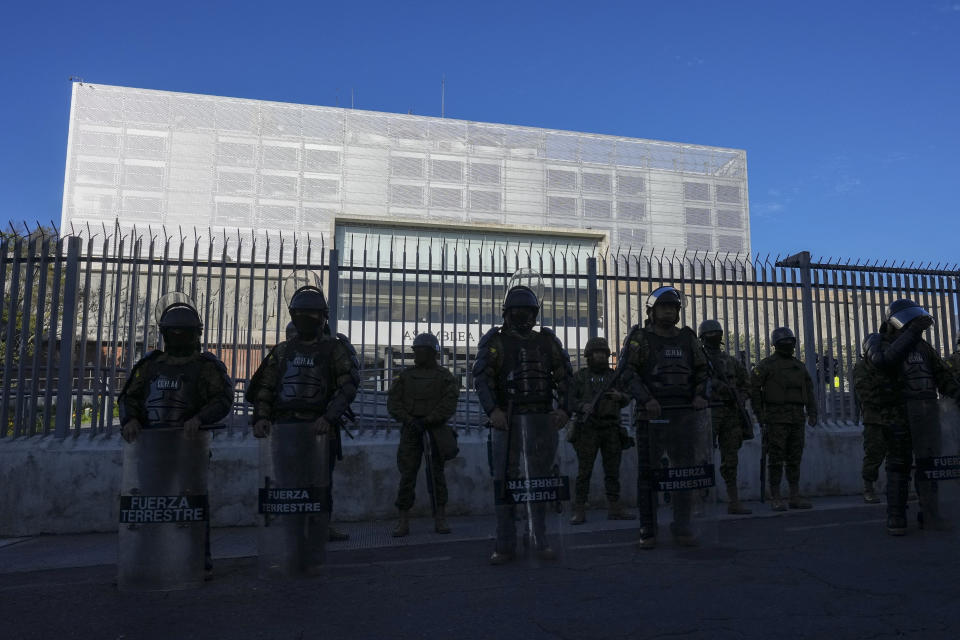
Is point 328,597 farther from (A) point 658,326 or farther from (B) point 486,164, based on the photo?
(B) point 486,164

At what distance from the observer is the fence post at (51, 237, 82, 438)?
706cm

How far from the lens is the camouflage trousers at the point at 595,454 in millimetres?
7219

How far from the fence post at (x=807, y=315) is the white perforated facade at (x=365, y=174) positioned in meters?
45.2

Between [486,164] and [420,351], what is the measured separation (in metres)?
53.6

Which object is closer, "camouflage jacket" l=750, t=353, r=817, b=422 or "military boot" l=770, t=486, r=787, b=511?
"military boot" l=770, t=486, r=787, b=511

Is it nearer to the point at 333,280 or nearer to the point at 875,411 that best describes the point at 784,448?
the point at 875,411

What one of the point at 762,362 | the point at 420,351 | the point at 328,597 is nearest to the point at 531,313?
the point at 420,351

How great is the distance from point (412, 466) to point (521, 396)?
6.85 ft

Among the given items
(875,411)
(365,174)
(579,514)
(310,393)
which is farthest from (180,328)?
(365,174)

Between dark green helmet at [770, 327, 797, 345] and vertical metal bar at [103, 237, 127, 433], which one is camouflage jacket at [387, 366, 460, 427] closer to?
vertical metal bar at [103, 237, 127, 433]

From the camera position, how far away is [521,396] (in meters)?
5.01

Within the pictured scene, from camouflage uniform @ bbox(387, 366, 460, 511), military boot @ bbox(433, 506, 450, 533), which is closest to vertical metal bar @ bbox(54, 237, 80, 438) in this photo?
camouflage uniform @ bbox(387, 366, 460, 511)

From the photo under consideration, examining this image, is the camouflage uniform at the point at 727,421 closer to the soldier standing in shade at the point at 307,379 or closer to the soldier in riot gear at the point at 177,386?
the soldier standing in shade at the point at 307,379

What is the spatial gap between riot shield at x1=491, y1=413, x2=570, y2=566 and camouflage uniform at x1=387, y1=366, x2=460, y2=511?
1.80 meters
